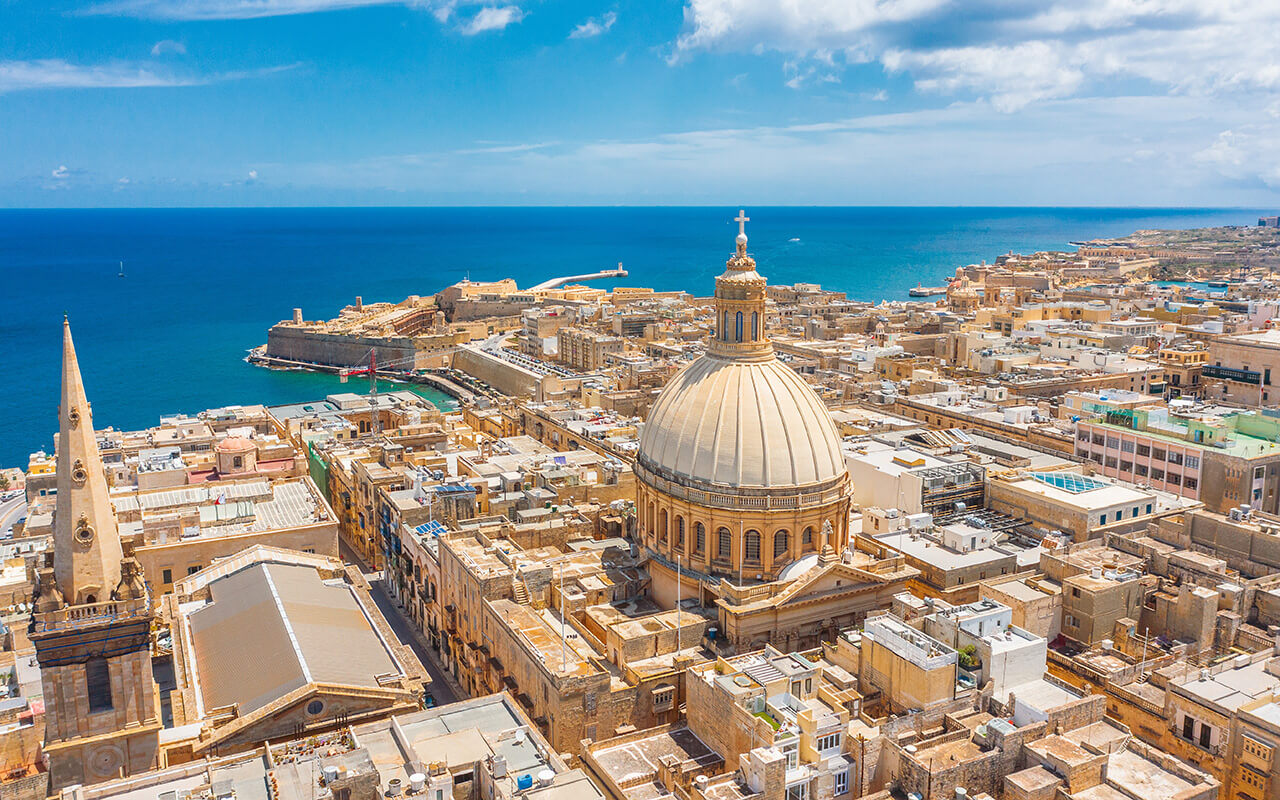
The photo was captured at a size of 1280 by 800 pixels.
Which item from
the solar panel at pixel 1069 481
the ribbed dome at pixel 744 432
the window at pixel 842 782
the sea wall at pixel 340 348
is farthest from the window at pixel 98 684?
the sea wall at pixel 340 348

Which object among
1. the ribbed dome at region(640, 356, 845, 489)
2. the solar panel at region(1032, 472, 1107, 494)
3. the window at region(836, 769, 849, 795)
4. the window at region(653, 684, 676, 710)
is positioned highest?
the ribbed dome at region(640, 356, 845, 489)

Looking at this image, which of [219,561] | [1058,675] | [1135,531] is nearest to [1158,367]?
[1135,531]

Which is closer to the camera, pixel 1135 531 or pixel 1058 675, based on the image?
pixel 1058 675

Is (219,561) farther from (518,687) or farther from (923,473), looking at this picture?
(923,473)

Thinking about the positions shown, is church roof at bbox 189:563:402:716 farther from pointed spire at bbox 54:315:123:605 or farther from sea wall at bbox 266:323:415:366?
sea wall at bbox 266:323:415:366

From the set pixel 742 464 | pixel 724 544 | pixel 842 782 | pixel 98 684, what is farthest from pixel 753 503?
pixel 98 684

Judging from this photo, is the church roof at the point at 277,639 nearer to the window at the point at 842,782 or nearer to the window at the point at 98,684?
the window at the point at 98,684

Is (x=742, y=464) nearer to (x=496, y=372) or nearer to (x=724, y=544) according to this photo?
(x=724, y=544)

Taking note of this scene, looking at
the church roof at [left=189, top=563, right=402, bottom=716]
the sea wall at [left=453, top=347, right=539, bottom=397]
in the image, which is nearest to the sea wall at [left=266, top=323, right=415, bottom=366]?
the sea wall at [left=453, top=347, right=539, bottom=397]
